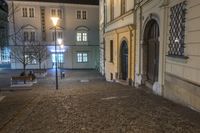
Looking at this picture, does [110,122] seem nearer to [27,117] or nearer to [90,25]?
[27,117]

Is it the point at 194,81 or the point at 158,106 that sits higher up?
the point at 194,81

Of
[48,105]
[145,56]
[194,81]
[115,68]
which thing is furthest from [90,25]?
[194,81]

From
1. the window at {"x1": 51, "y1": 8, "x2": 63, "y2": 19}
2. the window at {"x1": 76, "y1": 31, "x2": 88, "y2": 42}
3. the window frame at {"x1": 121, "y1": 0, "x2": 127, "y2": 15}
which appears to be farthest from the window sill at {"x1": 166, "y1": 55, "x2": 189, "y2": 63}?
the window at {"x1": 51, "y1": 8, "x2": 63, "y2": 19}

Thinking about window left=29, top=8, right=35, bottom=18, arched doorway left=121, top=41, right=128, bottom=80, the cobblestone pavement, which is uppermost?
window left=29, top=8, right=35, bottom=18

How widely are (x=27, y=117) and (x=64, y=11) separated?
97.4 ft

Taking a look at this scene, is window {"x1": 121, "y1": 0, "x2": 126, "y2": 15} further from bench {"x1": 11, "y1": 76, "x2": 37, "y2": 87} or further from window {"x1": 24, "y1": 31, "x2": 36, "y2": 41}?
window {"x1": 24, "y1": 31, "x2": 36, "y2": 41}

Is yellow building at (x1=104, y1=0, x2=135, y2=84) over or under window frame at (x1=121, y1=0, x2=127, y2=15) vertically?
under

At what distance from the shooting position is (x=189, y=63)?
6355mm

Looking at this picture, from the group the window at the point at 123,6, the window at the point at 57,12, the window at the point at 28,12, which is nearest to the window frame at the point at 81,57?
the window at the point at 57,12

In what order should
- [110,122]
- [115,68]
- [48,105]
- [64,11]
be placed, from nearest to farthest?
1. [110,122]
2. [48,105]
3. [115,68]
4. [64,11]

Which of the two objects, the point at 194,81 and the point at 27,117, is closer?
the point at 194,81

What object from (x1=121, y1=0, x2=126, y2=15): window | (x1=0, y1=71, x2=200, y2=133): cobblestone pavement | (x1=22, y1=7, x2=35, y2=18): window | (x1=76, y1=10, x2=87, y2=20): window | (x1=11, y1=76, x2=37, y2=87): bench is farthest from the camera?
(x1=76, y1=10, x2=87, y2=20): window

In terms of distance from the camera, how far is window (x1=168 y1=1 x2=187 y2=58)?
22.2ft

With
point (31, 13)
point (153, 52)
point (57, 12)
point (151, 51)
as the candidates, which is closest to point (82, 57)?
point (57, 12)
